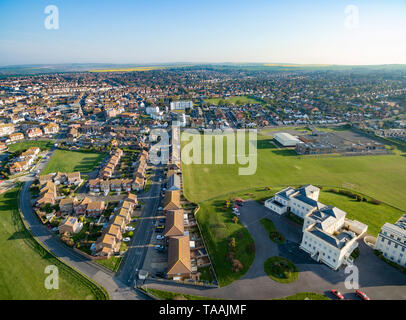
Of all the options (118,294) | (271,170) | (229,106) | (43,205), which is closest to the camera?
(118,294)

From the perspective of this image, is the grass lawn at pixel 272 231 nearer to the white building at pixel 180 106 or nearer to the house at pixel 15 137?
the house at pixel 15 137

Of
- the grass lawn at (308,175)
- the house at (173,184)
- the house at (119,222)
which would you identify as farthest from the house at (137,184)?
the house at (119,222)

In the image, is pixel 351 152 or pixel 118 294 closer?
pixel 118 294

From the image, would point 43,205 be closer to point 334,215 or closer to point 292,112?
point 334,215

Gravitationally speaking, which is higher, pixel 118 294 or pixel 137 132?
pixel 137 132

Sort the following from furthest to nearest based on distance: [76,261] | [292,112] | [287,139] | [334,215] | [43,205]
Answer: [292,112], [287,139], [43,205], [334,215], [76,261]

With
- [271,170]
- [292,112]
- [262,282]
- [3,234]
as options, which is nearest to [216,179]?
[271,170]
